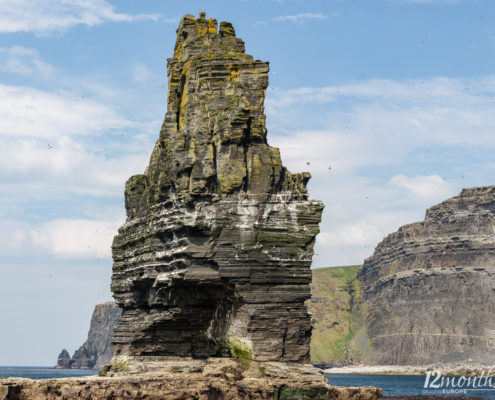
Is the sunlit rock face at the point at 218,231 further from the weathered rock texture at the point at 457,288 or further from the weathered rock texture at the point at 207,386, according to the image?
the weathered rock texture at the point at 457,288

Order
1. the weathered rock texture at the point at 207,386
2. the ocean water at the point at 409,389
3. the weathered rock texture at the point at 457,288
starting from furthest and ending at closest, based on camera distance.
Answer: the weathered rock texture at the point at 457,288
the ocean water at the point at 409,389
the weathered rock texture at the point at 207,386

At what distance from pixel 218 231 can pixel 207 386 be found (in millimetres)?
8804

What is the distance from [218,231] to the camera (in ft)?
155

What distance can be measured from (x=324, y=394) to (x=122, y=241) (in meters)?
18.9

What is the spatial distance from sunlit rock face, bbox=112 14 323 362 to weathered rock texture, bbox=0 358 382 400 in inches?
53.3

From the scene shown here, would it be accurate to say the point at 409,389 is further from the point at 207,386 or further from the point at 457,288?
the point at 457,288

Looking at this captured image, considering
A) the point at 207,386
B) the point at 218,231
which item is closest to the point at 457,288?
the point at 218,231

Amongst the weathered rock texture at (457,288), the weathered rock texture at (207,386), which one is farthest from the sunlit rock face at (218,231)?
the weathered rock texture at (457,288)

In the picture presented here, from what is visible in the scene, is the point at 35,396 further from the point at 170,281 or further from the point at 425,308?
the point at 425,308

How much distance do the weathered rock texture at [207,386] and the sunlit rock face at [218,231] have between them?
135 cm

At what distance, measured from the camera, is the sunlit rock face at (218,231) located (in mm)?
46812

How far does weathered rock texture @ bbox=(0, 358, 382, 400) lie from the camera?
42.8 meters

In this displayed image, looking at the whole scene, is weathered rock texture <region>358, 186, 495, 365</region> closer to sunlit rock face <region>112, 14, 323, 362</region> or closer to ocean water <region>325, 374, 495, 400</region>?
ocean water <region>325, 374, 495, 400</region>

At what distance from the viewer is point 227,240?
155 feet
